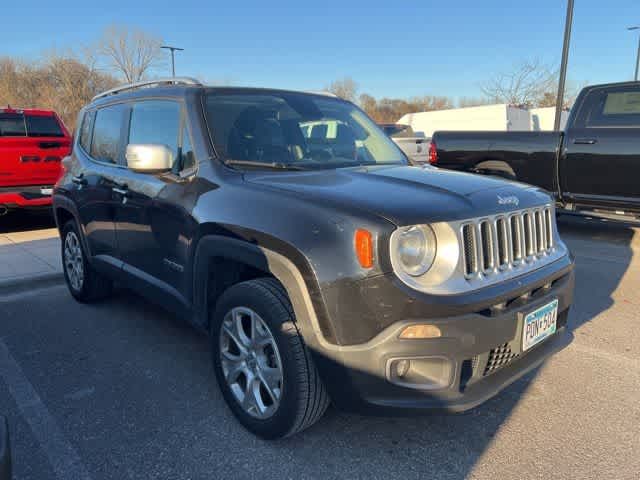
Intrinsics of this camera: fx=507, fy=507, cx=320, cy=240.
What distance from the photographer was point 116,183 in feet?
12.1

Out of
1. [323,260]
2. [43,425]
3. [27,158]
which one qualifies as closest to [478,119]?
[27,158]

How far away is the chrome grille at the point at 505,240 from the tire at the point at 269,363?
828 mm

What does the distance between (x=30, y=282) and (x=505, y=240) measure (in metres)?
4.91

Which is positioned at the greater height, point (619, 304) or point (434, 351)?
point (434, 351)

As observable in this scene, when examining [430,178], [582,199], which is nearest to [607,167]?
[582,199]

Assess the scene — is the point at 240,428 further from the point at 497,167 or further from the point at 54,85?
the point at 54,85

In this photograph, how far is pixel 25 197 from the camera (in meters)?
7.89

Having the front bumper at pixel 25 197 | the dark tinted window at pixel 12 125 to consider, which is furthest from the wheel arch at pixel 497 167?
the dark tinted window at pixel 12 125

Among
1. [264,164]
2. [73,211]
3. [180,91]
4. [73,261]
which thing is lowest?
[73,261]

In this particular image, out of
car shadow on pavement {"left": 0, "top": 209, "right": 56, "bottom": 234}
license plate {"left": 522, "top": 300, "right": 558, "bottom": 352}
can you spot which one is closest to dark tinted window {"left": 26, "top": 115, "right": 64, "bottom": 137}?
car shadow on pavement {"left": 0, "top": 209, "right": 56, "bottom": 234}

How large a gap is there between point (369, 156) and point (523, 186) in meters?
1.10

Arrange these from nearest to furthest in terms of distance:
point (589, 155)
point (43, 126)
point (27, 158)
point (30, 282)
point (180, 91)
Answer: point (180, 91) < point (30, 282) < point (589, 155) < point (27, 158) < point (43, 126)

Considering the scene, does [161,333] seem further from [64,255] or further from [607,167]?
[607,167]

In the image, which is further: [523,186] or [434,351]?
[523,186]
